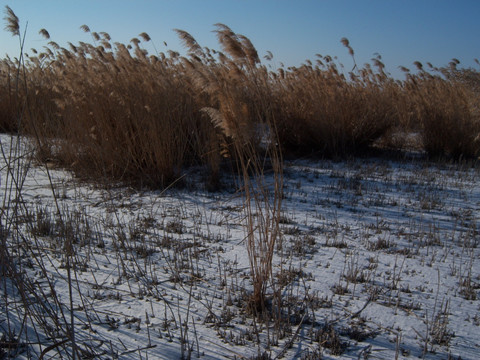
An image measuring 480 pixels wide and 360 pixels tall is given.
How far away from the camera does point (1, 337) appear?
2.05 m

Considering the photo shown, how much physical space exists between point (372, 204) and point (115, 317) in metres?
3.26

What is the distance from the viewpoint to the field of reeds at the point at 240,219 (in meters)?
2.13

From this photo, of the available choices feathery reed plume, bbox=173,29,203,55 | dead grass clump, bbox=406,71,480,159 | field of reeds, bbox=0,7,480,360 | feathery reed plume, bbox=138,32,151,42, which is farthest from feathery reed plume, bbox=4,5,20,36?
dead grass clump, bbox=406,71,480,159

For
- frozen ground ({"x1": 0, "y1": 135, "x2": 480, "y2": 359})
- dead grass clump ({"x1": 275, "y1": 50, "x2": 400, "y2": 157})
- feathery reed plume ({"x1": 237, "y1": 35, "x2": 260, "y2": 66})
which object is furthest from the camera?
dead grass clump ({"x1": 275, "y1": 50, "x2": 400, "y2": 157})

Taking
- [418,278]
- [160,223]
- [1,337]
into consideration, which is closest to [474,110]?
[418,278]

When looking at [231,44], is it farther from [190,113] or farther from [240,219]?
[190,113]

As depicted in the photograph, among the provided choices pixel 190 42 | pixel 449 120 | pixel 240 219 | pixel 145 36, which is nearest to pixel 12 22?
pixel 190 42

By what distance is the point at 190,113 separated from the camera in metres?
5.34

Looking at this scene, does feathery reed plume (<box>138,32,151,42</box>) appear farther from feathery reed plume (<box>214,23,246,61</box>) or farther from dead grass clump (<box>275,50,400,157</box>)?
feathery reed plume (<box>214,23,246,61</box>)

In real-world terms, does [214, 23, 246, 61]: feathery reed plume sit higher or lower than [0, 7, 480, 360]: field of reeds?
higher

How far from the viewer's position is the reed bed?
16.7ft

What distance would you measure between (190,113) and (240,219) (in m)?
1.90

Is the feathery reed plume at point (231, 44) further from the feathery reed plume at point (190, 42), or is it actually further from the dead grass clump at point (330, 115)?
the dead grass clump at point (330, 115)

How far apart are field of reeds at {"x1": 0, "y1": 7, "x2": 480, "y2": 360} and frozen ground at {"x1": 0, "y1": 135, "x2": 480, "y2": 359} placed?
17 mm
